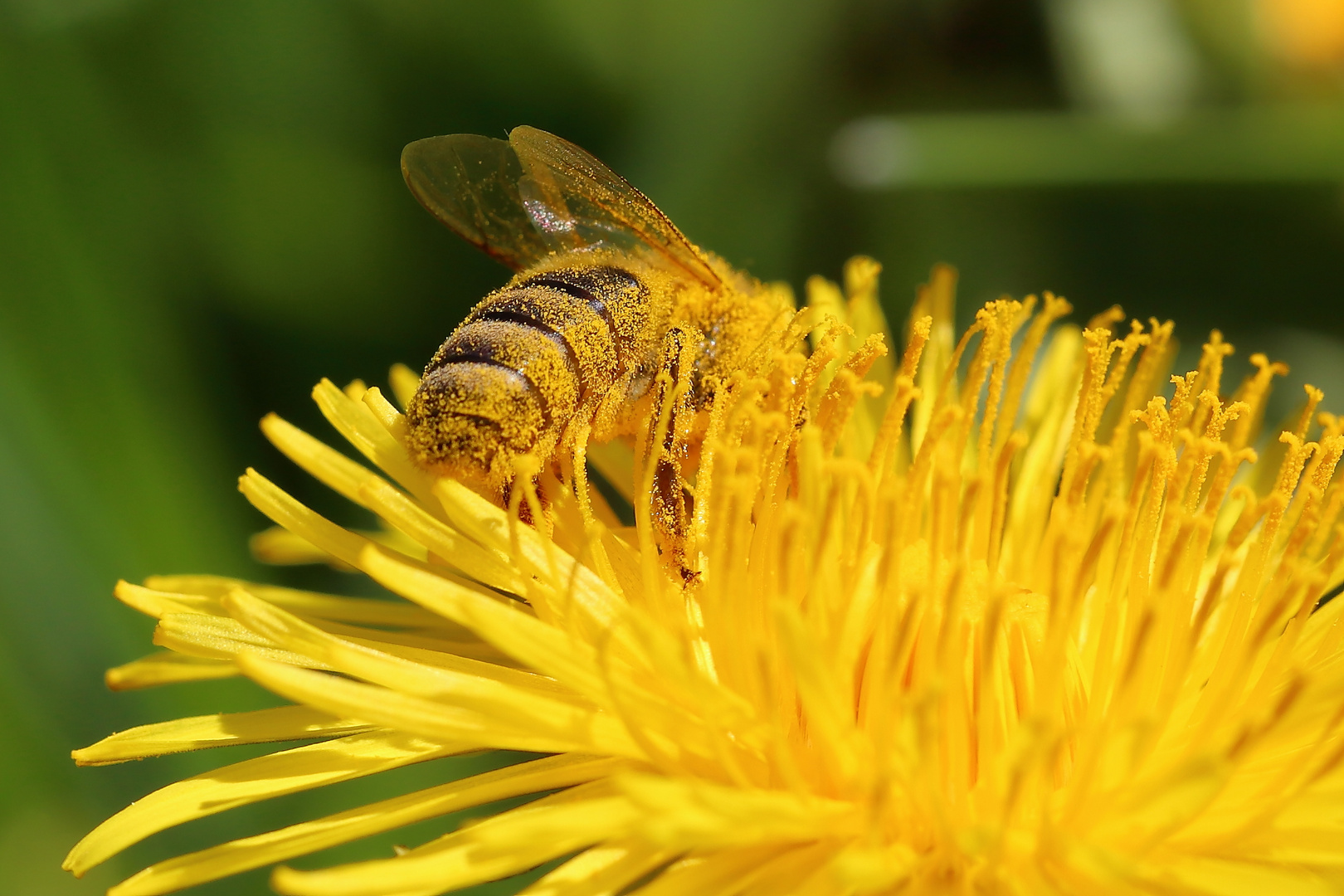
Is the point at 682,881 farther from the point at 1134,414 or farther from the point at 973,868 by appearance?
the point at 1134,414

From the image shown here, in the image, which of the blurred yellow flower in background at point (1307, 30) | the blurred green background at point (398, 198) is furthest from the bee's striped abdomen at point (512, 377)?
the blurred yellow flower in background at point (1307, 30)

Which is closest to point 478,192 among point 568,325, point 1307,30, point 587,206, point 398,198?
point 587,206

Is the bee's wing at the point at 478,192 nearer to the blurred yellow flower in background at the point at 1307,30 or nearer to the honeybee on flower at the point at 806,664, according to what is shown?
the honeybee on flower at the point at 806,664

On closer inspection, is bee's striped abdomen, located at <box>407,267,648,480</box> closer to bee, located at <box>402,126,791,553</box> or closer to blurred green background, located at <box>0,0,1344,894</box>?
bee, located at <box>402,126,791,553</box>

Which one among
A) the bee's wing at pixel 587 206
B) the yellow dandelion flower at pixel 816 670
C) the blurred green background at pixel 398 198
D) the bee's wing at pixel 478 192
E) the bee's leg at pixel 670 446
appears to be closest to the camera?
the yellow dandelion flower at pixel 816 670

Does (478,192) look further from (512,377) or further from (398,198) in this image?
(398,198)

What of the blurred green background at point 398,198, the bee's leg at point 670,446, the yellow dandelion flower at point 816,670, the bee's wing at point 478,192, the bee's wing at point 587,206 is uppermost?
the blurred green background at point 398,198

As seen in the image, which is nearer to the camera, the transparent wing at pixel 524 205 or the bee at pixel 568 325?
the bee at pixel 568 325
